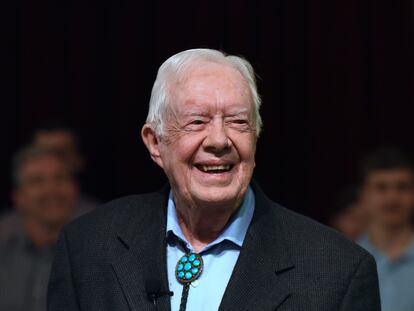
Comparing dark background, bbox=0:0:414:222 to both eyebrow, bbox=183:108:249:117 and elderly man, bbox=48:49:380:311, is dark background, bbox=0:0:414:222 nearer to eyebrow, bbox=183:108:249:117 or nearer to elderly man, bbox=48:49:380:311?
elderly man, bbox=48:49:380:311

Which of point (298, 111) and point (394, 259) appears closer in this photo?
point (394, 259)

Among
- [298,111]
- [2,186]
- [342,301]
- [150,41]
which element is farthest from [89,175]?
[342,301]

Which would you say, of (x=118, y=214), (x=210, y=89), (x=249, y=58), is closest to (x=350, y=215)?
(x=249, y=58)

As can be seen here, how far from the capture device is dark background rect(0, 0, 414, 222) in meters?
6.72

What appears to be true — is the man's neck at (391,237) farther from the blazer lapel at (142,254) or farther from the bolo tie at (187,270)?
the bolo tie at (187,270)

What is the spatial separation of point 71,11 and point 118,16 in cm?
33

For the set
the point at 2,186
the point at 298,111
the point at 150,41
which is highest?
the point at 150,41

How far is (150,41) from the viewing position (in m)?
6.80

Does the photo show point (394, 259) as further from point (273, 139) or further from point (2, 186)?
point (2, 186)

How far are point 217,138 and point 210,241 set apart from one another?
372 millimetres

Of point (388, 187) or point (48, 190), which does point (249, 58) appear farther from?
point (48, 190)

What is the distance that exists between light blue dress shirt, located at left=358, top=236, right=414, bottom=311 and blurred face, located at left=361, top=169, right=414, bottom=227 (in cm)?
16

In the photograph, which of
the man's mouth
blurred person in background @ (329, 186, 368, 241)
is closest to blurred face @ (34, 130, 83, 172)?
blurred person in background @ (329, 186, 368, 241)

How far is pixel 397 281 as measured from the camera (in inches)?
197
